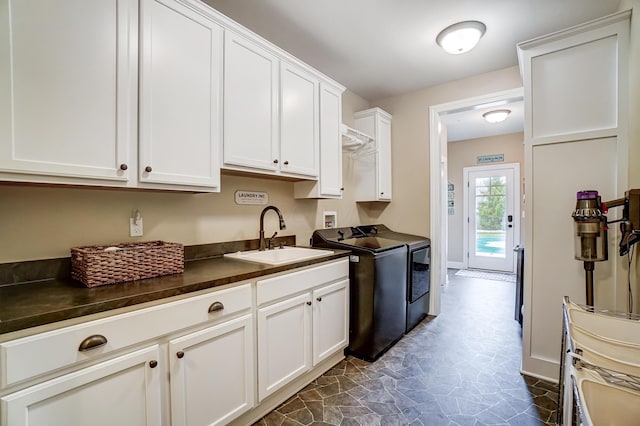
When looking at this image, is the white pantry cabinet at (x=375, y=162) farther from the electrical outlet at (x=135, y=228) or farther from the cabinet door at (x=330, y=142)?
the electrical outlet at (x=135, y=228)

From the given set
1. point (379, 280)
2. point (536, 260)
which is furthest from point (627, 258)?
point (379, 280)

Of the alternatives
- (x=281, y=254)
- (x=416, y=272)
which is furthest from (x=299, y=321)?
(x=416, y=272)

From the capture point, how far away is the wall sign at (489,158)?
18.5 feet

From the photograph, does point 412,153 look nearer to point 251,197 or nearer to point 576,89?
point 576,89

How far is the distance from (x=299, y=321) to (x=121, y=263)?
1.07 meters

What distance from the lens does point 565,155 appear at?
6.64 ft

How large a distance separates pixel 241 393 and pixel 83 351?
83 centimetres

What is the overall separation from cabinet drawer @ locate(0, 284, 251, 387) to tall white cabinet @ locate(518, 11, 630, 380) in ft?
7.13

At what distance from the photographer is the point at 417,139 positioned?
3.47m

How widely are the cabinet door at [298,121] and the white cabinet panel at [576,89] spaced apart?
1618 mm

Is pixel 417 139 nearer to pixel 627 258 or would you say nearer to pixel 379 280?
pixel 379 280

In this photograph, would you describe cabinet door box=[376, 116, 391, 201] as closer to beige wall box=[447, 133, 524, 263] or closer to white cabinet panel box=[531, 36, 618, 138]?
white cabinet panel box=[531, 36, 618, 138]

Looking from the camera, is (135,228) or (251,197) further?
(251,197)

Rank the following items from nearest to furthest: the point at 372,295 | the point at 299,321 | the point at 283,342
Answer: the point at 283,342, the point at 299,321, the point at 372,295
